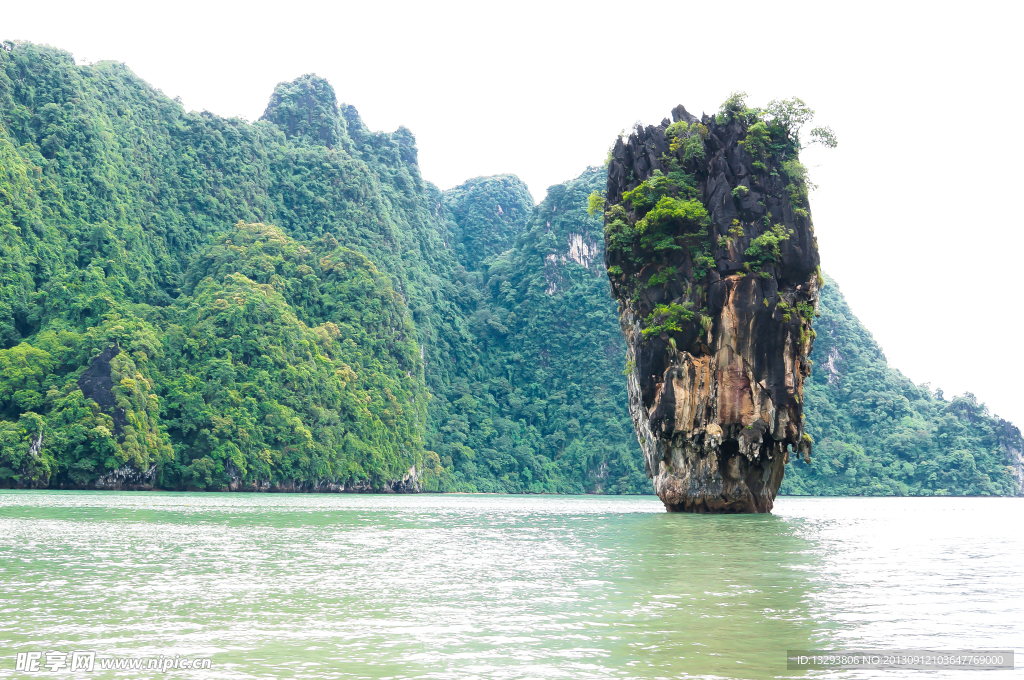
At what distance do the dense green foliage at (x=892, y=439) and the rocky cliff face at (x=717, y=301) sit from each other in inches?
2766

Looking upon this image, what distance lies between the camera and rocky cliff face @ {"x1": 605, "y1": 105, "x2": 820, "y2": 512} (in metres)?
41.5

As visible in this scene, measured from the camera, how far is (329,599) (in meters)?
14.3

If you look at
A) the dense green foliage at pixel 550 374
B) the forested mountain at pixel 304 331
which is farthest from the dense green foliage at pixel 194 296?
the dense green foliage at pixel 550 374

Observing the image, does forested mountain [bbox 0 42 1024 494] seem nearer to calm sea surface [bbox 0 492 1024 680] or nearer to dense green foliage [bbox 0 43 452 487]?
dense green foliage [bbox 0 43 452 487]

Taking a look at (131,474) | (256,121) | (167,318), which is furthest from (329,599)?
(256,121)

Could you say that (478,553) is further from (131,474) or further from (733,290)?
(131,474)

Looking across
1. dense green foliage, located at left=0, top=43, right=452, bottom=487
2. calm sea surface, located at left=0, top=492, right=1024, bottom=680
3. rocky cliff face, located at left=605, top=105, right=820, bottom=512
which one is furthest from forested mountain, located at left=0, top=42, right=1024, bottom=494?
calm sea surface, located at left=0, top=492, right=1024, bottom=680

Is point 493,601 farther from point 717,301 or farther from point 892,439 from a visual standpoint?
point 892,439

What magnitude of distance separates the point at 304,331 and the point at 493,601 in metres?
80.9

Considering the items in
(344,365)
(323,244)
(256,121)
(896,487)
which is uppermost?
(256,121)

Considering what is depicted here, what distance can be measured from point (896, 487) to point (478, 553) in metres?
96.4

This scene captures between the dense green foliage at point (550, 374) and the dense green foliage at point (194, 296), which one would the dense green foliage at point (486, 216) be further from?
the dense green foliage at point (194, 296)

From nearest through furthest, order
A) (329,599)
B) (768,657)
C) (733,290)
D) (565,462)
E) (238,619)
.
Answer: (768,657), (238,619), (329,599), (733,290), (565,462)

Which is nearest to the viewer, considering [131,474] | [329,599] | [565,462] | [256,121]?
[329,599]
